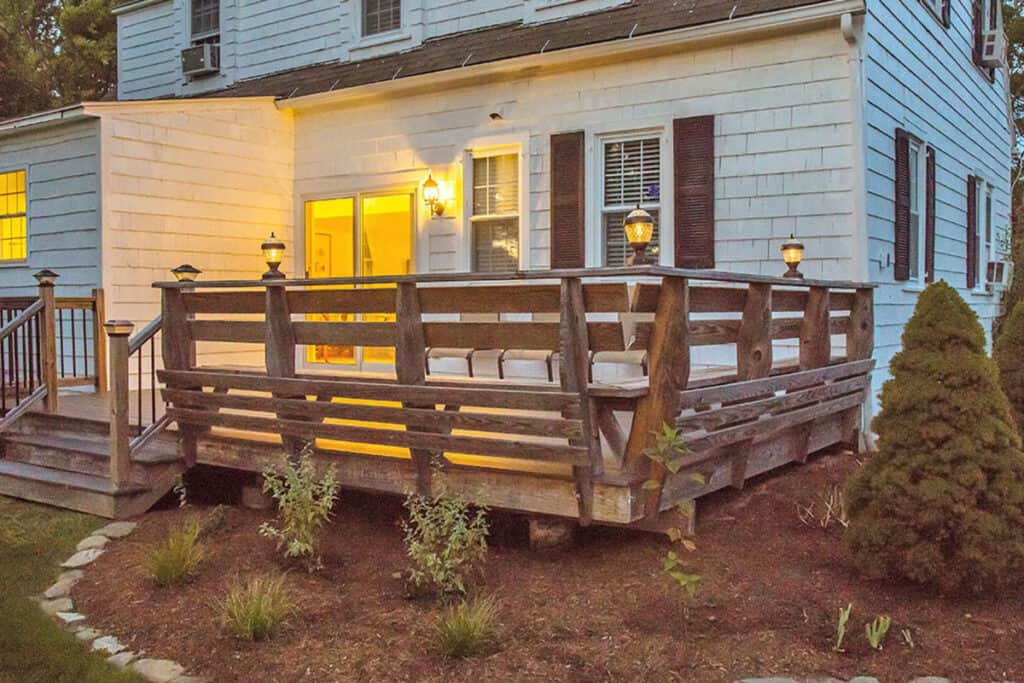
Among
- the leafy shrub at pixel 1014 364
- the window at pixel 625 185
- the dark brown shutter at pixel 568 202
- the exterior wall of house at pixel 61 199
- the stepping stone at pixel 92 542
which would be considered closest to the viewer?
the stepping stone at pixel 92 542

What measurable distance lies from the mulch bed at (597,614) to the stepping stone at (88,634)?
94 millimetres

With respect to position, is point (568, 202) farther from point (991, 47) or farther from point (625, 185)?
point (991, 47)

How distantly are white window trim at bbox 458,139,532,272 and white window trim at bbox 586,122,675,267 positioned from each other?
0.67 m

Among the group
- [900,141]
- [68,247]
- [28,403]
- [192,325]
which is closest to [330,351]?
[68,247]

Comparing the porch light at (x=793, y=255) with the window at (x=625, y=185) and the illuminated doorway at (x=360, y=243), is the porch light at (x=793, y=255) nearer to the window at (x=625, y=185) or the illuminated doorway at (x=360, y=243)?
the window at (x=625, y=185)

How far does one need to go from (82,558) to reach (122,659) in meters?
1.56

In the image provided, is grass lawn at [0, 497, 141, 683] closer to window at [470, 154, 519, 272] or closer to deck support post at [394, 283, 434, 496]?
deck support post at [394, 283, 434, 496]

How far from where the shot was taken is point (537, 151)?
8375 mm

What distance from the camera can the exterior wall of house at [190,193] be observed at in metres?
8.61

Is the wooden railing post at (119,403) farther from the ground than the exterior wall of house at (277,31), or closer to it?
closer to it

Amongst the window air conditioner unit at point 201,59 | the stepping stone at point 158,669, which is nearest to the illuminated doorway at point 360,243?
the window air conditioner unit at point 201,59

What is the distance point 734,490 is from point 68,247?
7.04 metres

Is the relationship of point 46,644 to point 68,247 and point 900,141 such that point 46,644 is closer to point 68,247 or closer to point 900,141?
point 68,247

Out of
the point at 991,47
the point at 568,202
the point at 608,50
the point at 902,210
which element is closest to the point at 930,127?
the point at 902,210
